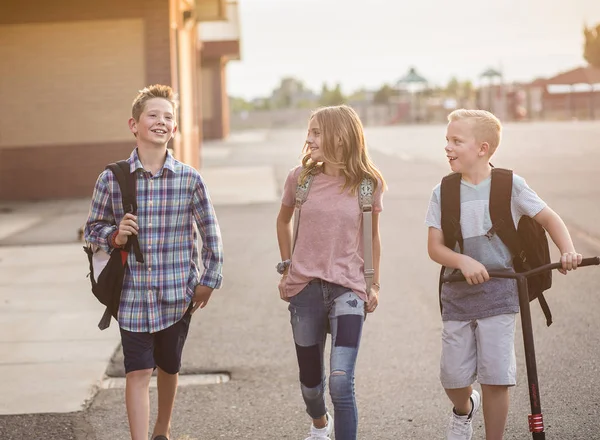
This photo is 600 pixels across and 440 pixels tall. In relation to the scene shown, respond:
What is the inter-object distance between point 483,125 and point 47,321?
4.98m

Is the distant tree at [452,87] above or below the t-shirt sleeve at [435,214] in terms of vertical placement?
below

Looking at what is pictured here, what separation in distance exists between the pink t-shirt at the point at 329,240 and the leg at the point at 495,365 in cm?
56

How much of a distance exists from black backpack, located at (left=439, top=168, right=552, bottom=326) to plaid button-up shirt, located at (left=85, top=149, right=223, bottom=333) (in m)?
1.09

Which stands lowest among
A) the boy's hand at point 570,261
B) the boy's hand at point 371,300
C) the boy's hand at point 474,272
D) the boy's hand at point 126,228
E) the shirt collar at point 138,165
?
the boy's hand at point 371,300

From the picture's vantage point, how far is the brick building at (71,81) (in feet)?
63.8

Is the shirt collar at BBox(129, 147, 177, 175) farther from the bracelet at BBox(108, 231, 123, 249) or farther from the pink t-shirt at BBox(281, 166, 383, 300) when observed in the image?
the pink t-shirt at BBox(281, 166, 383, 300)

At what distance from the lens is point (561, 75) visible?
7512 cm

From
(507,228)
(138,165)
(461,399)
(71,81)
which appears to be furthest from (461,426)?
(71,81)

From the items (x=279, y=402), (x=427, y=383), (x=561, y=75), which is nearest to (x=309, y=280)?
(x=279, y=402)

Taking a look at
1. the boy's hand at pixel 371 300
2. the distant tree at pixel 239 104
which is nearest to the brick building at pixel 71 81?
the boy's hand at pixel 371 300

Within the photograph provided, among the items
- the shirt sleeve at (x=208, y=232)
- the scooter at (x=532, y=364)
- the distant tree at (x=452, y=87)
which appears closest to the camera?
the scooter at (x=532, y=364)

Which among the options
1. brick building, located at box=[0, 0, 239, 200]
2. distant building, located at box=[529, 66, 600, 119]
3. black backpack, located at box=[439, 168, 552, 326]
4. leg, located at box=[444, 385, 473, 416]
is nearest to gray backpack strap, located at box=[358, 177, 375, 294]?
black backpack, located at box=[439, 168, 552, 326]

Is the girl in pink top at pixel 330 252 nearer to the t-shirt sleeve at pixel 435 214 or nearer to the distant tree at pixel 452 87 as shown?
the t-shirt sleeve at pixel 435 214

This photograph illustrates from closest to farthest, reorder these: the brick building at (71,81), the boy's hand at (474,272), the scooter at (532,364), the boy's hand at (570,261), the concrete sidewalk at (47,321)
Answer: the scooter at (532,364), the boy's hand at (570,261), the boy's hand at (474,272), the concrete sidewalk at (47,321), the brick building at (71,81)
